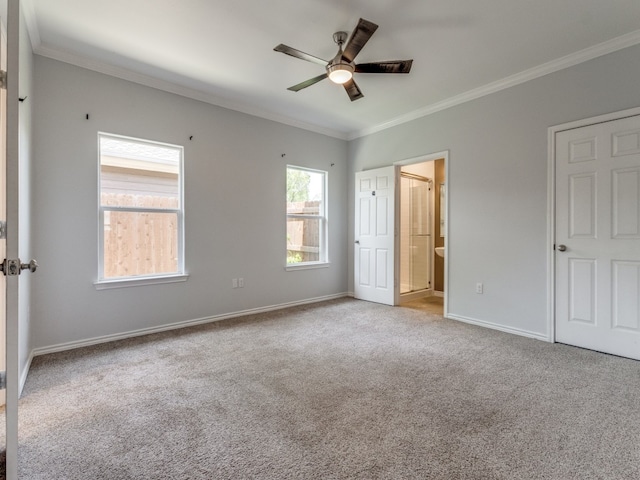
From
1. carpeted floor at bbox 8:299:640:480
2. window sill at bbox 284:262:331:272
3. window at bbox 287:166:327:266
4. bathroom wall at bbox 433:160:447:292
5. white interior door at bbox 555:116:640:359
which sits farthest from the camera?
bathroom wall at bbox 433:160:447:292

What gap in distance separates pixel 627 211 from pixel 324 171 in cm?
Answer: 355

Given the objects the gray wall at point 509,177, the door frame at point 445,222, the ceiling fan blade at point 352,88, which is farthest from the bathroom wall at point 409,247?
the ceiling fan blade at point 352,88

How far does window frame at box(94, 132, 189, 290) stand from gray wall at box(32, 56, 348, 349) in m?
0.05

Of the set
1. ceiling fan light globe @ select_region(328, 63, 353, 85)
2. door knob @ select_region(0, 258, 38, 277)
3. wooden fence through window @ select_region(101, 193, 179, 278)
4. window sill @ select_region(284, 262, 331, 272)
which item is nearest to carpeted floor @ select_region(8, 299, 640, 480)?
wooden fence through window @ select_region(101, 193, 179, 278)

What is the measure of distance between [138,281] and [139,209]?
2.46 feet

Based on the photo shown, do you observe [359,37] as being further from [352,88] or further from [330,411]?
[330,411]

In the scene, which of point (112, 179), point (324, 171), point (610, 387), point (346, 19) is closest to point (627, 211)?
point (610, 387)

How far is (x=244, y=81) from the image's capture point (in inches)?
138

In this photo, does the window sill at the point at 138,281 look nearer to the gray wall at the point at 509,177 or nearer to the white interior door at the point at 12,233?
the white interior door at the point at 12,233

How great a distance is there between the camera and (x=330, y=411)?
1946 millimetres

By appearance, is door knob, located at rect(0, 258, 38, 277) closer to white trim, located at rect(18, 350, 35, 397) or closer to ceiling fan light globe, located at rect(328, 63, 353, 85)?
white trim, located at rect(18, 350, 35, 397)

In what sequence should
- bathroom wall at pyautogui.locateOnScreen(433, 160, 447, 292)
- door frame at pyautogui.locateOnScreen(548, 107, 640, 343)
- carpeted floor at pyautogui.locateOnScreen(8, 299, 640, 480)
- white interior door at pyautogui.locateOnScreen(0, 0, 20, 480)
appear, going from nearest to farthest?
white interior door at pyautogui.locateOnScreen(0, 0, 20, 480) < carpeted floor at pyautogui.locateOnScreen(8, 299, 640, 480) < door frame at pyautogui.locateOnScreen(548, 107, 640, 343) < bathroom wall at pyautogui.locateOnScreen(433, 160, 447, 292)

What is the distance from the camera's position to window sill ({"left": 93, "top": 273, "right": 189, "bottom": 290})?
314cm

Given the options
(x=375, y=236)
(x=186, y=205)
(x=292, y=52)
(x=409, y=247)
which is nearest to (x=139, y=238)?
(x=186, y=205)
